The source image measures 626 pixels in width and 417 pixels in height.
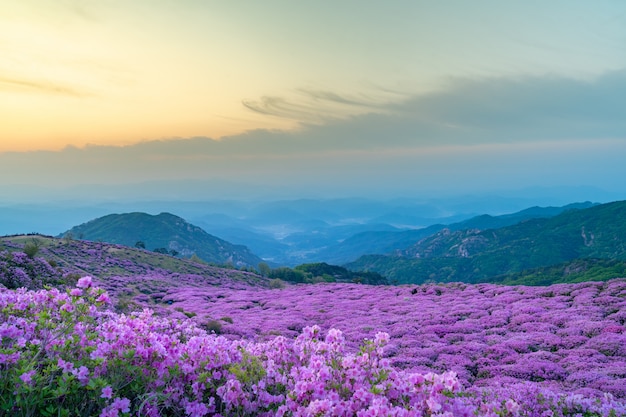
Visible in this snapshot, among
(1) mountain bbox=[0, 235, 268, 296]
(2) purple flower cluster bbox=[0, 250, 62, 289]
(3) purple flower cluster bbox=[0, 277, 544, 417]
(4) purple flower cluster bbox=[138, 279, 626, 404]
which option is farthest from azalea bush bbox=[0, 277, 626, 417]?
(1) mountain bbox=[0, 235, 268, 296]

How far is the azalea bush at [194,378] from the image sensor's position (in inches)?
175

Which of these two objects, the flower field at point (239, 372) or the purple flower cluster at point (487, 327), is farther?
the purple flower cluster at point (487, 327)

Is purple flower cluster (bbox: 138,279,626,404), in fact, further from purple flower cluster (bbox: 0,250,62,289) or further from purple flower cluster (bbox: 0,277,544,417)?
purple flower cluster (bbox: 0,250,62,289)

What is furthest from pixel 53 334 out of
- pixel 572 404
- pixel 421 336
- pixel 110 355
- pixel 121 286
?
pixel 121 286

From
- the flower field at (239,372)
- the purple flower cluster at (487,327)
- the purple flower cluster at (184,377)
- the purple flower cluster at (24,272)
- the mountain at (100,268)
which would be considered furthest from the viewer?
the mountain at (100,268)

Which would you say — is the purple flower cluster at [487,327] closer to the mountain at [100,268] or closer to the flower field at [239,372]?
the flower field at [239,372]

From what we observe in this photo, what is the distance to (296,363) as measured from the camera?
21.2 ft

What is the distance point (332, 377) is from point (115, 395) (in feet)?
8.95

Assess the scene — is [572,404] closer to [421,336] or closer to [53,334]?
[53,334]

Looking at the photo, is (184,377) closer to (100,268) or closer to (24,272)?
(24,272)

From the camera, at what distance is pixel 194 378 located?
557 cm

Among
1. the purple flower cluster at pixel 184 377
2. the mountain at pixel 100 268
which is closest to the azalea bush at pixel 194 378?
the purple flower cluster at pixel 184 377

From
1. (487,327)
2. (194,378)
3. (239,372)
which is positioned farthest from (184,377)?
(487,327)

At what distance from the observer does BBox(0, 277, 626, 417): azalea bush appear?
4445mm
